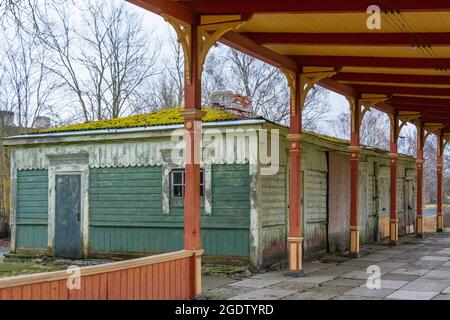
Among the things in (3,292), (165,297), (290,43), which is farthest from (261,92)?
(3,292)

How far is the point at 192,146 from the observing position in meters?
8.48

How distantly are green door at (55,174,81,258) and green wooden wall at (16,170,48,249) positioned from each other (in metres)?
0.41

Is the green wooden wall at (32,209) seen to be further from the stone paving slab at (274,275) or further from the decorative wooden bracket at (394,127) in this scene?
the decorative wooden bracket at (394,127)

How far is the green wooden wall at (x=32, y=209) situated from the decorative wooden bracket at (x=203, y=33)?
23.3 ft

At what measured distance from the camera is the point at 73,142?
551 inches

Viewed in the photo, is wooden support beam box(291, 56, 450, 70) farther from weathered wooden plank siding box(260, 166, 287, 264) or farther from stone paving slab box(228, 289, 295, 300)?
stone paving slab box(228, 289, 295, 300)

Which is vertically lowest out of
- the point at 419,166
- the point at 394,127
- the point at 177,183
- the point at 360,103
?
the point at 177,183

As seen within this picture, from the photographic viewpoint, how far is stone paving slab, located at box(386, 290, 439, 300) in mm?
8992

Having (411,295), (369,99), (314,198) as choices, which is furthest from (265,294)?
(369,99)

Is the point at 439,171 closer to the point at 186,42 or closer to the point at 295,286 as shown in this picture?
the point at 295,286

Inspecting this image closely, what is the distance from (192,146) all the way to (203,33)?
165cm

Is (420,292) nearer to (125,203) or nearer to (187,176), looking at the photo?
(187,176)

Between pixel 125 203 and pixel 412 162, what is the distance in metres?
13.9
